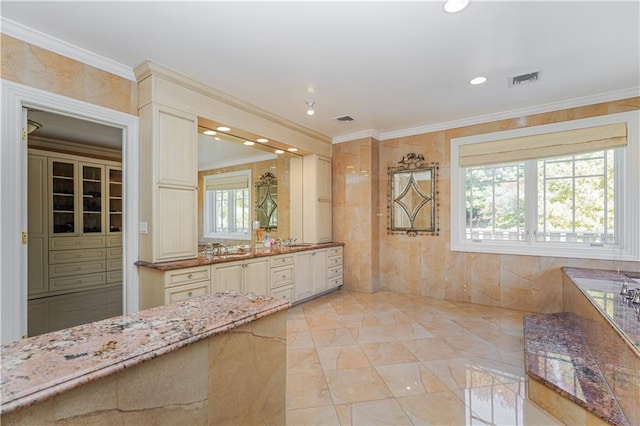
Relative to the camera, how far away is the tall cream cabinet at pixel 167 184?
268cm

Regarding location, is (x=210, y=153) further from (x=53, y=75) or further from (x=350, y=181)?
(x=350, y=181)

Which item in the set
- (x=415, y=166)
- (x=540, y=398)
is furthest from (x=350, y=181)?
(x=540, y=398)

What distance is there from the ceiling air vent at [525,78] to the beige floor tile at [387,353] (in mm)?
2804

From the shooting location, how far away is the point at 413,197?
4.61 m

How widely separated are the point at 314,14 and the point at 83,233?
5.18 meters

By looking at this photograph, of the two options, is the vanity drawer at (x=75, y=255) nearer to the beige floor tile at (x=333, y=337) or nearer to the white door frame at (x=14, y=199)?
the white door frame at (x=14, y=199)

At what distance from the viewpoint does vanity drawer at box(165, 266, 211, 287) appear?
2.59 meters

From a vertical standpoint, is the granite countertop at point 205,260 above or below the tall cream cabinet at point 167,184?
below

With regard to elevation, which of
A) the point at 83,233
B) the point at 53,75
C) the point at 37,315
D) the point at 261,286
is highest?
the point at 53,75

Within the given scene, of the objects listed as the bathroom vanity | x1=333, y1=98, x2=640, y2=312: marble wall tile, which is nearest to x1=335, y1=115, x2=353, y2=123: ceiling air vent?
x1=333, y1=98, x2=640, y2=312: marble wall tile

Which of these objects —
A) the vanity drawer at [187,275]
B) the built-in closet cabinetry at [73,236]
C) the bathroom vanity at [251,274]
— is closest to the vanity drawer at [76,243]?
the built-in closet cabinetry at [73,236]

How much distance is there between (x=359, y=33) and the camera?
7.29 feet

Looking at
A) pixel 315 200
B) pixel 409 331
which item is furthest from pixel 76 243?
pixel 409 331

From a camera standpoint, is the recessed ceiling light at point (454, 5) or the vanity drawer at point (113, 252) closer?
the recessed ceiling light at point (454, 5)
